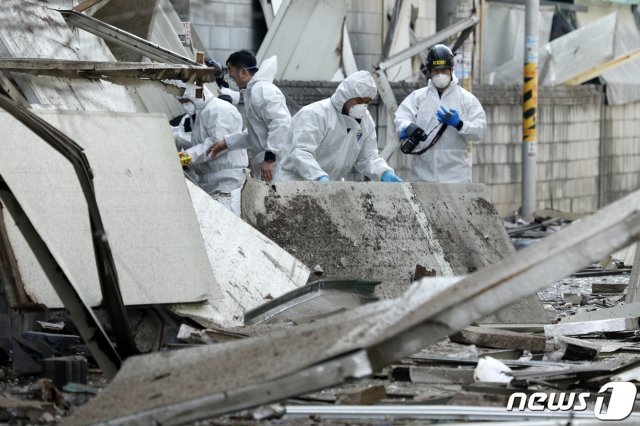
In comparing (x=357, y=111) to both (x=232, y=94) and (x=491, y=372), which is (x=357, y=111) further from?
(x=491, y=372)

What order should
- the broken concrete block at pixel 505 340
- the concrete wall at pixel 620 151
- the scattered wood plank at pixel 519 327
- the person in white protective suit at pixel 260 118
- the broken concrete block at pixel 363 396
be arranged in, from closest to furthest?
1. the broken concrete block at pixel 363 396
2. the broken concrete block at pixel 505 340
3. the scattered wood plank at pixel 519 327
4. the person in white protective suit at pixel 260 118
5. the concrete wall at pixel 620 151

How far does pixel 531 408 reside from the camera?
464 cm

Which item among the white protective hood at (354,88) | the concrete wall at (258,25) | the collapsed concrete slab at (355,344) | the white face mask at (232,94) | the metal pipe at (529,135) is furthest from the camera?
the metal pipe at (529,135)

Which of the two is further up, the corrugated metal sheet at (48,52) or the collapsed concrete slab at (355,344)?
the corrugated metal sheet at (48,52)

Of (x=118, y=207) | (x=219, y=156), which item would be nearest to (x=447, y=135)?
(x=219, y=156)

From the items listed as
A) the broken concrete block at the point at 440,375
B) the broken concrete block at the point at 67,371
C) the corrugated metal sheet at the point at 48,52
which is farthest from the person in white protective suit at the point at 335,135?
the broken concrete block at the point at 67,371

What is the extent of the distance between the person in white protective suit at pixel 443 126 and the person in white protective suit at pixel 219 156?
1.31m

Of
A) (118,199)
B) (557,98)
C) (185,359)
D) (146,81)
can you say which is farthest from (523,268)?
(557,98)

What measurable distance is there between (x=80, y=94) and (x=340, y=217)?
1631 mm

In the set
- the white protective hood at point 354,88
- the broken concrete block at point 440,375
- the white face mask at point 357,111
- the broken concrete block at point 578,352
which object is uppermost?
the white protective hood at point 354,88

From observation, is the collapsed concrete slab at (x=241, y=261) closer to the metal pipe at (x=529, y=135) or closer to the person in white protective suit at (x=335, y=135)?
the person in white protective suit at (x=335, y=135)

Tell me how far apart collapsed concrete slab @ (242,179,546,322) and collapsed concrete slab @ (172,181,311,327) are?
38 cm

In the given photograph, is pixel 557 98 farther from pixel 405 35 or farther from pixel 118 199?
pixel 118 199

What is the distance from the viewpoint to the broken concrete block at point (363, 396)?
4.70 meters
